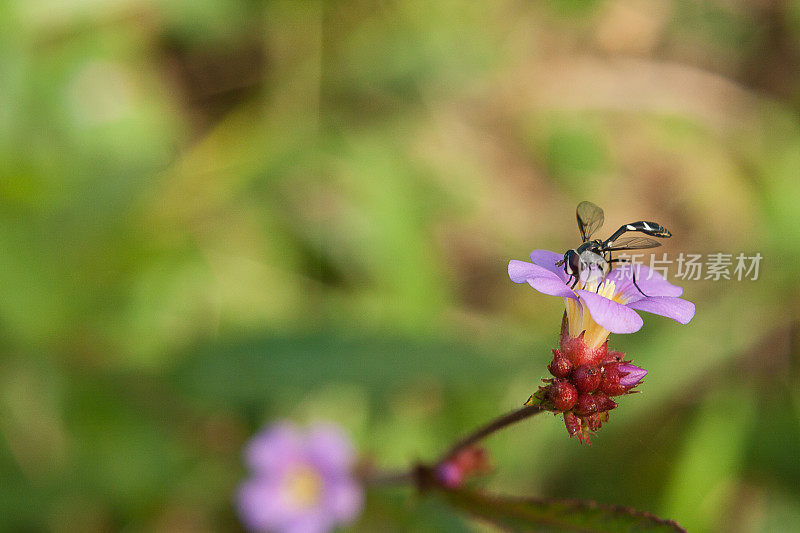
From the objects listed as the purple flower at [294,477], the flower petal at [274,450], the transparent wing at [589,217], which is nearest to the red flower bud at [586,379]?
the transparent wing at [589,217]

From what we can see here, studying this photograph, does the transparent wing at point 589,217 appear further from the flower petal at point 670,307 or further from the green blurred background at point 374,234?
the green blurred background at point 374,234

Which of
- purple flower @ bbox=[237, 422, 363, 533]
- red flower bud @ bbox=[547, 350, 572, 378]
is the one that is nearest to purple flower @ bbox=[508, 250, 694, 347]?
red flower bud @ bbox=[547, 350, 572, 378]

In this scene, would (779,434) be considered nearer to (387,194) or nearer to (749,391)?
(749,391)

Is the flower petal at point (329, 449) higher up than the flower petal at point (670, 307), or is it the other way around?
the flower petal at point (670, 307)

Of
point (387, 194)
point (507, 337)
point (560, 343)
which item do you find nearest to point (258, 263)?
point (387, 194)

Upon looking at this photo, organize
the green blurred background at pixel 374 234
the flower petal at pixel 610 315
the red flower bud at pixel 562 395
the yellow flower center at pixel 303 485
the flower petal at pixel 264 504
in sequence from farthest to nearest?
the yellow flower center at pixel 303 485
the flower petal at pixel 264 504
the green blurred background at pixel 374 234
the red flower bud at pixel 562 395
the flower petal at pixel 610 315
